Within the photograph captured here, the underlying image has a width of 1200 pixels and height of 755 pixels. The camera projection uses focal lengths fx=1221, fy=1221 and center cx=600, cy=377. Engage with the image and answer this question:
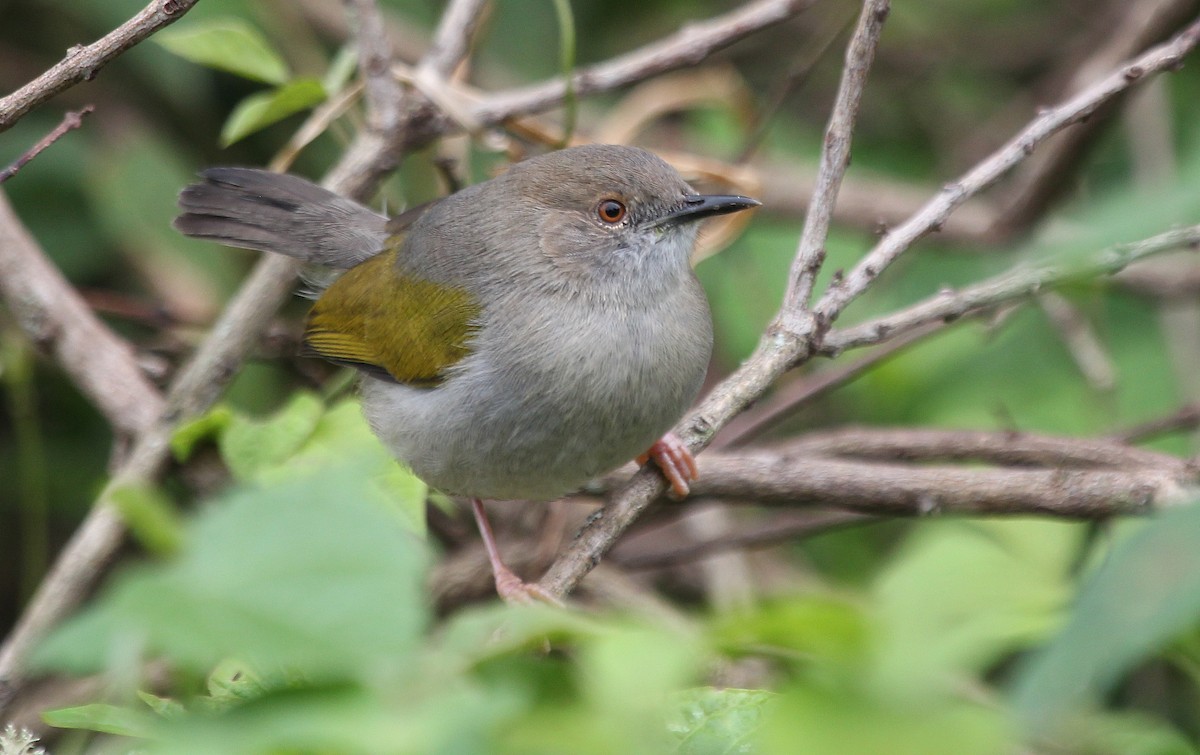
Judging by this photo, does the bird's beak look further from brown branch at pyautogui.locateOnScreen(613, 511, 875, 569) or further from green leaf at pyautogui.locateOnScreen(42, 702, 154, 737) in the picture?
green leaf at pyautogui.locateOnScreen(42, 702, 154, 737)

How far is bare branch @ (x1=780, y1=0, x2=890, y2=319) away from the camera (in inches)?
117

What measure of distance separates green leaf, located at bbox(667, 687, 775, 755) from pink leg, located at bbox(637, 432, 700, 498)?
1529mm

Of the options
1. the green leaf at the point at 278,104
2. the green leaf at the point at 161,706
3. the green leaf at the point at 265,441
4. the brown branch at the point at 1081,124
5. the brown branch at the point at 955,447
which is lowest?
the green leaf at the point at 161,706

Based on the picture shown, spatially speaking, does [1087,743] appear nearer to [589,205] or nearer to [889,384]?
[589,205]

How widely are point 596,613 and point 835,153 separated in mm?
1388

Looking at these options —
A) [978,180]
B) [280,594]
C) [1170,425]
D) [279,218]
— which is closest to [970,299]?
[978,180]

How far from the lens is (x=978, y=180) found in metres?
3.06

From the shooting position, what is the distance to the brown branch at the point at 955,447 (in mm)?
3881

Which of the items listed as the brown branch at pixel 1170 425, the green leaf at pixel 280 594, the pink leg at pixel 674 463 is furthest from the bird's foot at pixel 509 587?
the green leaf at pixel 280 594

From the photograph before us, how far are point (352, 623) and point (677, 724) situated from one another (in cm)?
70

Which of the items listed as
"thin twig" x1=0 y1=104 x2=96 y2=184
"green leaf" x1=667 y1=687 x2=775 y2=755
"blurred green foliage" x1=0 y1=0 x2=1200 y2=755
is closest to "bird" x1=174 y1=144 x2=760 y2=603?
"blurred green foliage" x1=0 y1=0 x2=1200 y2=755

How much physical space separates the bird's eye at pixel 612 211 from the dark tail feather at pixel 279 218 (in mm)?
1014

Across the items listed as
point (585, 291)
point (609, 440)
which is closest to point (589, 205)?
point (585, 291)

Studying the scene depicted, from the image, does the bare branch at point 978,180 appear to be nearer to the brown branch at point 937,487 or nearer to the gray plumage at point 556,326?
the gray plumage at point 556,326
